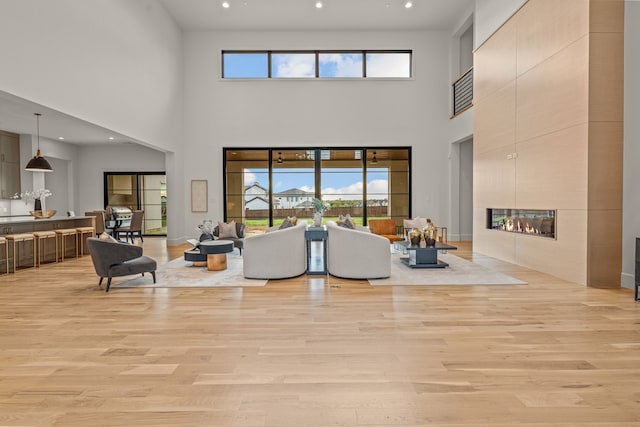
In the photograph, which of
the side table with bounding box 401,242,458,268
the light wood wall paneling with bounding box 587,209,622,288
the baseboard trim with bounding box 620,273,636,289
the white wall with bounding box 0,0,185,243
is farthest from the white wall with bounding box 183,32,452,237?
the baseboard trim with bounding box 620,273,636,289

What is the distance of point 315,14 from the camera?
1018 centimetres

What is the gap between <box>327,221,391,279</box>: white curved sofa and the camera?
5.66m

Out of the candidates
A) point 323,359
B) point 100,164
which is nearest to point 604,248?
point 323,359

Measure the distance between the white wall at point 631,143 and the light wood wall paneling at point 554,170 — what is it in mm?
486

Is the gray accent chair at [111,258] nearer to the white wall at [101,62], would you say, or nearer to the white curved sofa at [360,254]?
the white wall at [101,62]

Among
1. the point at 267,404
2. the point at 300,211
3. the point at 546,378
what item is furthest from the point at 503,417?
the point at 300,211

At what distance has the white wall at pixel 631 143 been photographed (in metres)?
4.86

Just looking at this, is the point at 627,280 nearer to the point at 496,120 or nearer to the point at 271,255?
the point at 496,120

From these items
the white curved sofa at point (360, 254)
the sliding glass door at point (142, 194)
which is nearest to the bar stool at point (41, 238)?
the sliding glass door at point (142, 194)

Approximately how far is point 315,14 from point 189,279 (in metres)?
7.99

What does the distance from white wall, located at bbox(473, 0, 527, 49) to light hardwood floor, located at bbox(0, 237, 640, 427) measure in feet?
17.5

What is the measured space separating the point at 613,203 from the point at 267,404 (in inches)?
209

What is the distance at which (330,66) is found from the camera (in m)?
11.2

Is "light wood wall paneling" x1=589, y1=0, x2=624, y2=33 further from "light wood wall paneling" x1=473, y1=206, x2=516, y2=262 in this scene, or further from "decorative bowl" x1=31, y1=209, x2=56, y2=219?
"decorative bowl" x1=31, y1=209, x2=56, y2=219
